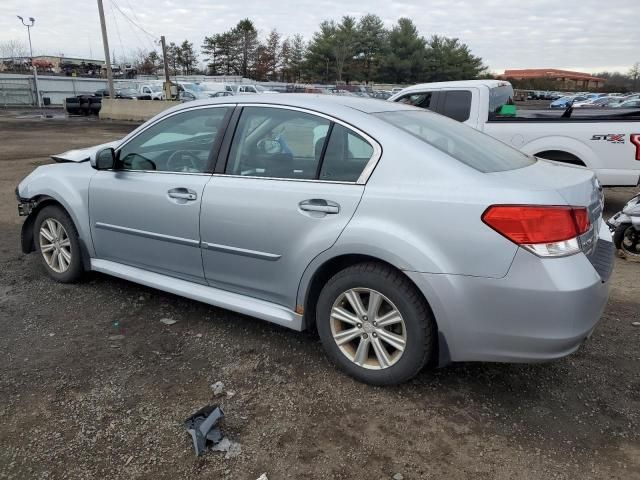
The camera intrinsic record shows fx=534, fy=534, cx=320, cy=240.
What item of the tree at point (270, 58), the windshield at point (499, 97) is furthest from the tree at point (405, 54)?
the windshield at point (499, 97)

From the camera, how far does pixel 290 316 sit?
332 centimetres

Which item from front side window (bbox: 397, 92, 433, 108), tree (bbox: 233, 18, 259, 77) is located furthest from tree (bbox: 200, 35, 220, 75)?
front side window (bbox: 397, 92, 433, 108)

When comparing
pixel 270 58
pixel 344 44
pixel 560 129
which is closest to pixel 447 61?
pixel 344 44

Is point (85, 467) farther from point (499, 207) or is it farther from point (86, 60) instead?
point (86, 60)

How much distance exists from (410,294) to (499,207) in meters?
0.64

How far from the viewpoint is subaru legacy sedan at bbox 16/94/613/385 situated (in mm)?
2607

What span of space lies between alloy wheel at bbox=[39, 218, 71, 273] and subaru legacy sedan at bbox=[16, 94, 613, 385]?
0.47 metres

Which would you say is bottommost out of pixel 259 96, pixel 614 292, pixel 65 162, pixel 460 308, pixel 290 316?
pixel 614 292

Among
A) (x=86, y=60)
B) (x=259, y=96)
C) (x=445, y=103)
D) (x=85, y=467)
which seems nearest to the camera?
(x=85, y=467)

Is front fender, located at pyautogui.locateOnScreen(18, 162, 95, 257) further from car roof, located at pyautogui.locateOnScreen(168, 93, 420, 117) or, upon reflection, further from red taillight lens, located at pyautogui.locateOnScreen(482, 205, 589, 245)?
red taillight lens, located at pyautogui.locateOnScreen(482, 205, 589, 245)

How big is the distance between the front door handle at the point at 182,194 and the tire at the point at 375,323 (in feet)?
3.75

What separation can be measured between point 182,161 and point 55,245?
1641 mm

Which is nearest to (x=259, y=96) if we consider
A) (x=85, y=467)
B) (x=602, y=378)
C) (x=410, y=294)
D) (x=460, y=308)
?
(x=410, y=294)

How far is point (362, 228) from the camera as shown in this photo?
2895 mm
